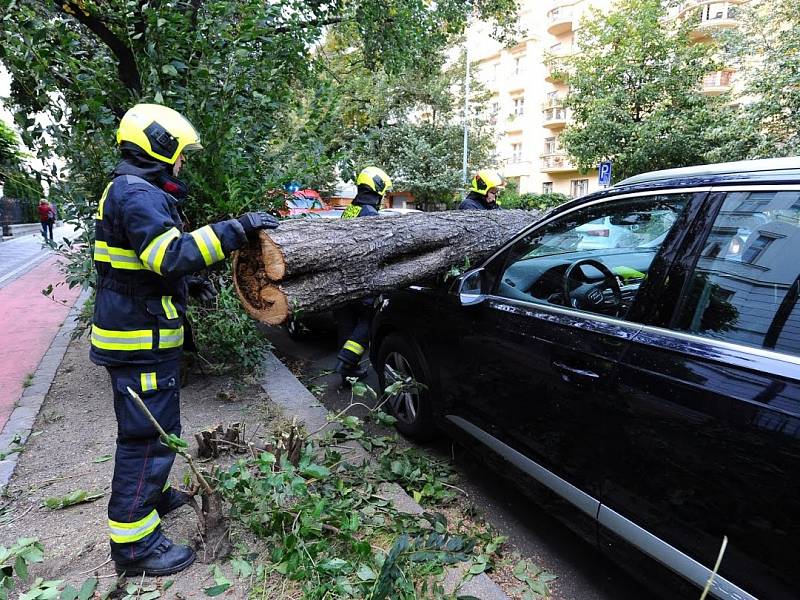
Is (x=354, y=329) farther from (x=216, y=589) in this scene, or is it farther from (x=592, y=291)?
(x=216, y=589)

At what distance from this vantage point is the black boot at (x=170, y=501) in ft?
8.27

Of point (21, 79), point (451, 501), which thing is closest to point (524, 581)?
point (451, 501)

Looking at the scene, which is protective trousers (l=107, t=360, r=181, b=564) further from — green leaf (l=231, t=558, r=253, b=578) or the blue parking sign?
the blue parking sign

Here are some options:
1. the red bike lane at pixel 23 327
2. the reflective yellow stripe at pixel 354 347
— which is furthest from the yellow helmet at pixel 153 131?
the red bike lane at pixel 23 327

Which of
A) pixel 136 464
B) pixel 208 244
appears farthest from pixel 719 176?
pixel 136 464

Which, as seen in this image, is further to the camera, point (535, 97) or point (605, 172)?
point (535, 97)

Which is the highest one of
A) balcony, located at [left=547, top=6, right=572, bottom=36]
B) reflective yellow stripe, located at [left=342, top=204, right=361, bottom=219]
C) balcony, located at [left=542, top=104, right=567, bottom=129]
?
balcony, located at [left=547, top=6, right=572, bottom=36]

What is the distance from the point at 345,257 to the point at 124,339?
1.22 m

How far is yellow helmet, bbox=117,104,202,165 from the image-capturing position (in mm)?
2078

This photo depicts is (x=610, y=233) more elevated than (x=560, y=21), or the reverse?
(x=560, y=21)

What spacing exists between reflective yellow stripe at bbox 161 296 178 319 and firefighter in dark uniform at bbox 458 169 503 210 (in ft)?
14.2

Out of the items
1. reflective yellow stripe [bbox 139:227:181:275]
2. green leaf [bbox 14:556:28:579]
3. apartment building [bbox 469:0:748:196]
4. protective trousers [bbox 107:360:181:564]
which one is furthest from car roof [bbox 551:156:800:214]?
apartment building [bbox 469:0:748:196]

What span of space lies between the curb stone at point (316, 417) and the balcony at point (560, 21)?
107ft

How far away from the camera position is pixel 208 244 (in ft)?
6.51
